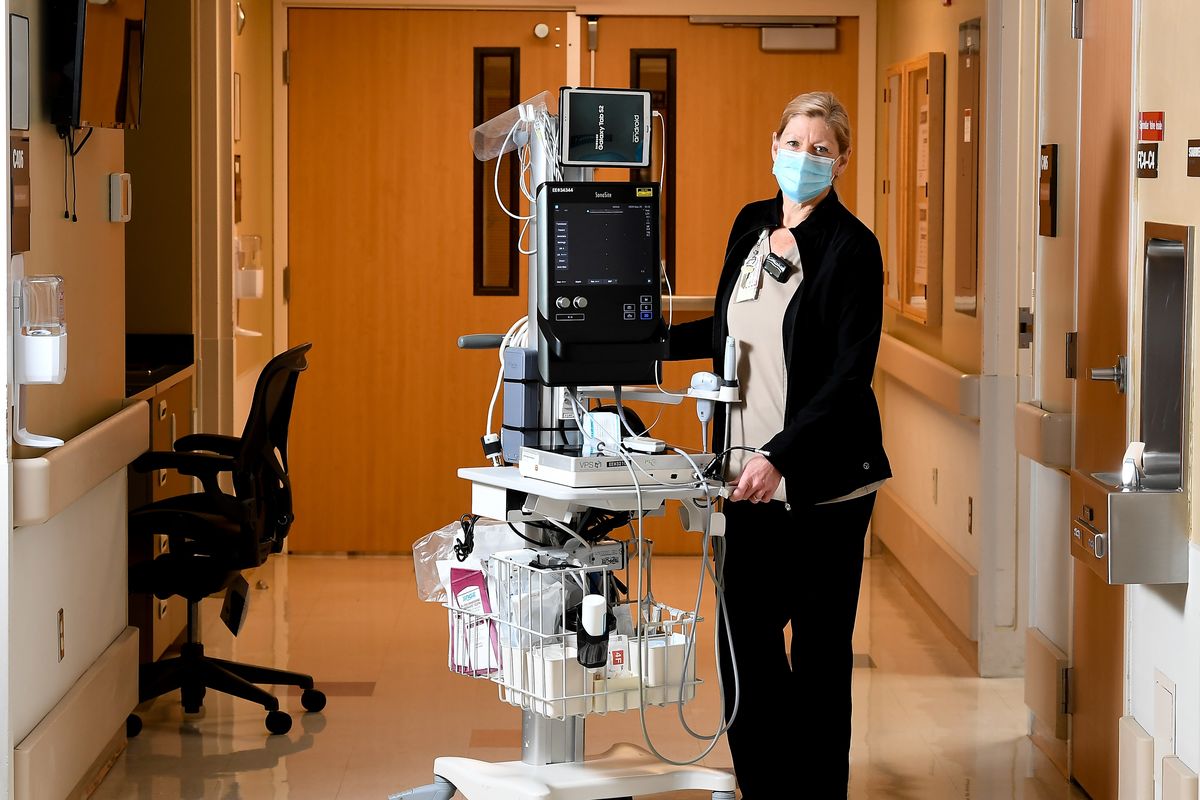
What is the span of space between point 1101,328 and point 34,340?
2308 millimetres

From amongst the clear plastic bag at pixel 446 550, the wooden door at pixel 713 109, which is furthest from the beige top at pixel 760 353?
the wooden door at pixel 713 109

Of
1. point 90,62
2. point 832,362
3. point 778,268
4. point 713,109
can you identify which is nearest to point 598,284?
point 778,268

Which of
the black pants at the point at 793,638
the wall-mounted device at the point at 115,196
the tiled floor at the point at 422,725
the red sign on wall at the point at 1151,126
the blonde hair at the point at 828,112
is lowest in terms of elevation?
the tiled floor at the point at 422,725

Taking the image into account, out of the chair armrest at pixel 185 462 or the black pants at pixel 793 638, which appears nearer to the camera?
the black pants at pixel 793 638

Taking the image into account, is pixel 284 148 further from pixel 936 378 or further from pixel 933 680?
pixel 933 680

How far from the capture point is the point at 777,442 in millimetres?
3035

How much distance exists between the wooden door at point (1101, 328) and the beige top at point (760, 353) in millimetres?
762

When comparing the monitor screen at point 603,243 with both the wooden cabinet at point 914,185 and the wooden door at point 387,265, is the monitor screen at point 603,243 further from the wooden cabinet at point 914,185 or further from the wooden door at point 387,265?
the wooden door at point 387,265

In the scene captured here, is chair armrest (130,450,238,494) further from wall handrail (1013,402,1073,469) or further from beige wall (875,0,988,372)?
beige wall (875,0,988,372)

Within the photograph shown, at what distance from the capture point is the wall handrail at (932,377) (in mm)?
4770

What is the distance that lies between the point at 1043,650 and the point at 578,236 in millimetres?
1869

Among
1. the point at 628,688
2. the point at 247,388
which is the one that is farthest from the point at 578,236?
the point at 247,388

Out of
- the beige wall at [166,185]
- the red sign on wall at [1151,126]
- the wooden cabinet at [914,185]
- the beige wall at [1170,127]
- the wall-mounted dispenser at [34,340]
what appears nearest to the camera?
the beige wall at [1170,127]

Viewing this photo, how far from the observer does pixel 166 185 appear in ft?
16.7
